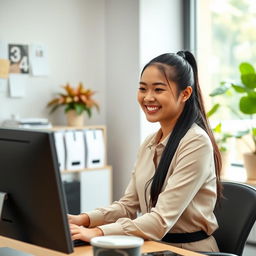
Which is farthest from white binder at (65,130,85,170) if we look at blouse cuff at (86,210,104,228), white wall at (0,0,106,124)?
blouse cuff at (86,210,104,228)

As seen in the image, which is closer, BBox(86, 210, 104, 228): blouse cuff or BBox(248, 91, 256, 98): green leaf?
BBox(86, 210, 104, 228): blouse cuff

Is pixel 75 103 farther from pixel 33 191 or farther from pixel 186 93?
pixel 33 191

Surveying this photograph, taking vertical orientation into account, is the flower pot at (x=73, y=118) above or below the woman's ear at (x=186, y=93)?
below

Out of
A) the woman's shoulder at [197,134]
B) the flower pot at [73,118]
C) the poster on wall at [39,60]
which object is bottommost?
the flower pot at [73,118]

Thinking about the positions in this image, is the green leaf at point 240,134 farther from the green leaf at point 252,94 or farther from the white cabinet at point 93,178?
the white cabinet at point 93,178

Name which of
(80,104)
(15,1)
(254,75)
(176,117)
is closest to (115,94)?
(80,104)

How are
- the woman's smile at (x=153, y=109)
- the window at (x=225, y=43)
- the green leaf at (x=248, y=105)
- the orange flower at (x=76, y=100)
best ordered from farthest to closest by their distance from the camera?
the orange flower at (x=76, y=100), the window at (x=225, y=43), the green leaf at (x=248, y=105), the woman's smile at (x=153, y=109)

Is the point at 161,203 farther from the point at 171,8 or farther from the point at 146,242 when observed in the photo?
the point at 171,8

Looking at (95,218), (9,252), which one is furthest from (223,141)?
(9,252)

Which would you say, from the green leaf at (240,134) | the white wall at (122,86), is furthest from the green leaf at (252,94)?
the white wall at (122,86)

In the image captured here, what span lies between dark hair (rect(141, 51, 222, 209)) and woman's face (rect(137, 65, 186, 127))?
0.07 feet

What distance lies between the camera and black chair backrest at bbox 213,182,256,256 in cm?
201

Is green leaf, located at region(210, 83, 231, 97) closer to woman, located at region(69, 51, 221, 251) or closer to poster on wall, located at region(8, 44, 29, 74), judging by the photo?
woman, located at region(69, 51, 221, 251)

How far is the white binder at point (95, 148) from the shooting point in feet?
13.2
